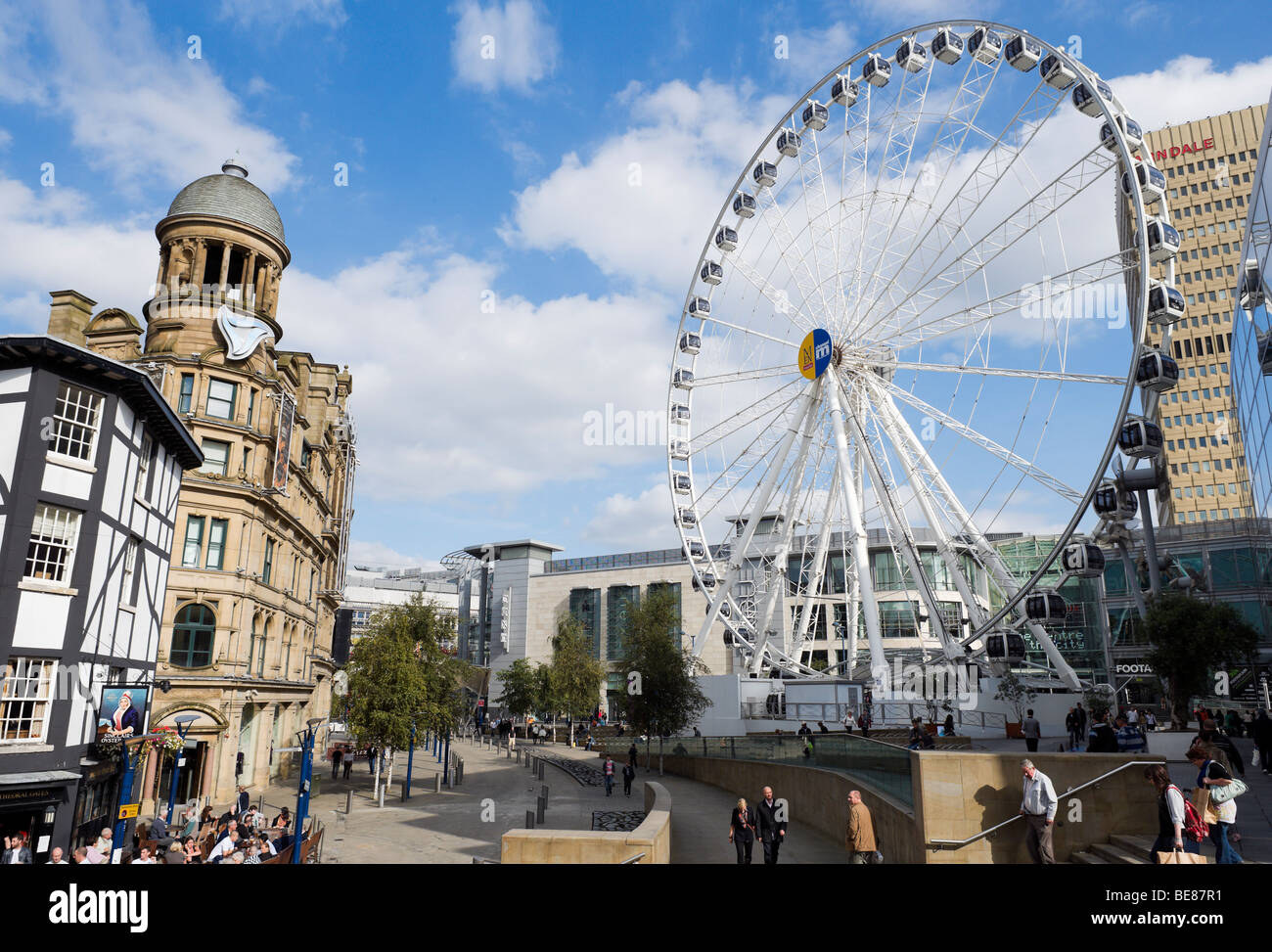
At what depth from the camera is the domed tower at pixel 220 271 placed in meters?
35.8

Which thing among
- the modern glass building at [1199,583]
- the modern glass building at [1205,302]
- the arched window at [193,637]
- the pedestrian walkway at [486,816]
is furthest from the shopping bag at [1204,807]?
the modern glass building at [1205,302]

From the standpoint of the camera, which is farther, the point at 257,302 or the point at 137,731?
the point at 257,302

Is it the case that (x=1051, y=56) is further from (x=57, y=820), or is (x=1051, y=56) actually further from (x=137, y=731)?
(x=57, y=820)

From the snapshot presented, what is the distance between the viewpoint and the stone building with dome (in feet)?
108

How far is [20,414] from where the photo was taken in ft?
66.5

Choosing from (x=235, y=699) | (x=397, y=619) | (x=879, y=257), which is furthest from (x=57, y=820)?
(x=879, y=257)

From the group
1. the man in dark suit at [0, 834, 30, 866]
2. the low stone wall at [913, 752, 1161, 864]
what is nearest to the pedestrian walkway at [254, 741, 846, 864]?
the low stone wall at [913, 752, 1161, 864]

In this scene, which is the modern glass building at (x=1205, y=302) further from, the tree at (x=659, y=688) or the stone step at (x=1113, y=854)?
the stone step at (x=1113, y=854)

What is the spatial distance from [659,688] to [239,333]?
24912mm

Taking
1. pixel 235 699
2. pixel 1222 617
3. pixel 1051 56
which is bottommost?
pixel 235 699

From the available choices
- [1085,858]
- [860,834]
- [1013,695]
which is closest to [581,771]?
[1013,695]

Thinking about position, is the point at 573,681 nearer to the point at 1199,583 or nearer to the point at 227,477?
the point at 227,477

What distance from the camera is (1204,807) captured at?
29.8ft

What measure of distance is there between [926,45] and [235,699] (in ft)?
124
